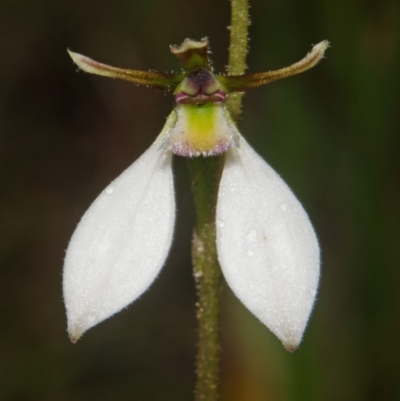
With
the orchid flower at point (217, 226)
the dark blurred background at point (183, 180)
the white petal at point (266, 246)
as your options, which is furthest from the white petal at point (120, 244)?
the dark blurred background at point (183, 180)

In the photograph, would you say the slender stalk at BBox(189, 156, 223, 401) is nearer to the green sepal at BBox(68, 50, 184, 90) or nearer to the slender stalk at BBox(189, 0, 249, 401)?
the slender stalk at BBox(189, 0, 249, 401)

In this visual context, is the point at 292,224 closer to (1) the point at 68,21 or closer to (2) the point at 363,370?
(2) the point at 363,370

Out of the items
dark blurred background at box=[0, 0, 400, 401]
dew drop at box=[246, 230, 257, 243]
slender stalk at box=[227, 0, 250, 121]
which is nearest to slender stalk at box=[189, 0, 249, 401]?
slender stalk at box=[227, 0, 250, 121]

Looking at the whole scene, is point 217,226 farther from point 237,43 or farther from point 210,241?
point 237,43

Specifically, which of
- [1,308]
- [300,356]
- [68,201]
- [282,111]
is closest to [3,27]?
[68,201]

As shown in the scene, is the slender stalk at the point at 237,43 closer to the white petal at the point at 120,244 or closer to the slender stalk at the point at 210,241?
the slender stalk at the point at 210,241

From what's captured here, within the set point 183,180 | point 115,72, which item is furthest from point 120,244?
point 183,180

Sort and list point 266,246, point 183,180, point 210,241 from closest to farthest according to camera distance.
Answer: point 266,246 → point 210,241 → point 183,180
